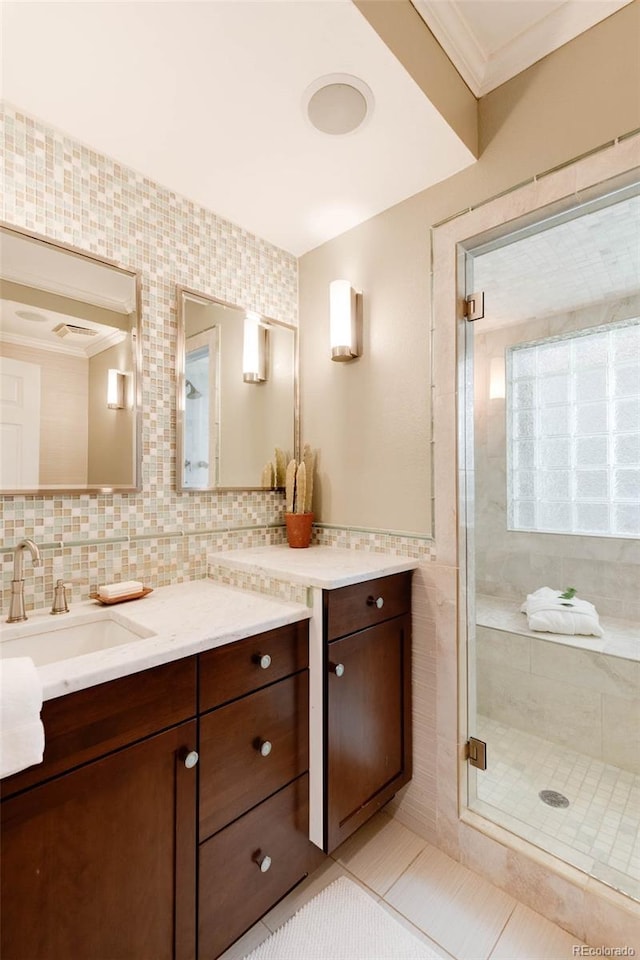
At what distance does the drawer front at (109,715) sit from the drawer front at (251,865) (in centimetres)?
38

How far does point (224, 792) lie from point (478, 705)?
0.97m

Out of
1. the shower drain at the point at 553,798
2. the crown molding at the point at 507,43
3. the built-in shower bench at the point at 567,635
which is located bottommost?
the shower drain at the point at 553,798

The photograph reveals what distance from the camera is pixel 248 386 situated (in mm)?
1941

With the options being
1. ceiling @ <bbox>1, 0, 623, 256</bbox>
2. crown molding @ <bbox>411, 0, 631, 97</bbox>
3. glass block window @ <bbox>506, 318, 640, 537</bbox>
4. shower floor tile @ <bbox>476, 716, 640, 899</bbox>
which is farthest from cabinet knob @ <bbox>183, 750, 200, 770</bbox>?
crown molding @ <bbox>411, 0, 631, 97</bbox>

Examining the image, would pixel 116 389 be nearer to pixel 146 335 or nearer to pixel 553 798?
pixel 146 335

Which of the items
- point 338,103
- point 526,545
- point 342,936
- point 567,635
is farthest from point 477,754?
point 338,103

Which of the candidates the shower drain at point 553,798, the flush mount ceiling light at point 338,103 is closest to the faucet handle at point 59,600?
the flush mount ceiling light at point 338,103

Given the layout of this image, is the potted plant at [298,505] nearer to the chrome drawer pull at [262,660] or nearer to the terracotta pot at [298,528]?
the terracotta pot at [298,528]

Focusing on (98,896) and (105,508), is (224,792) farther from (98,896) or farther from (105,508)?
(105,508)

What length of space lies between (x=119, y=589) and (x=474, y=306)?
5.13 feet

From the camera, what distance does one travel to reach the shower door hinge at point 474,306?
1.59m

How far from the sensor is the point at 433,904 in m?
1.37

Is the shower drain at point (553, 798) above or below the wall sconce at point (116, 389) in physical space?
below

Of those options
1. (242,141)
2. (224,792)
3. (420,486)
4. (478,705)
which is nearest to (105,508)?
(224,792)
